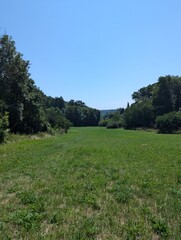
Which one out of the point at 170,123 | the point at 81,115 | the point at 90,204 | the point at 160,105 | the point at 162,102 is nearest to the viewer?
the point at 90,204

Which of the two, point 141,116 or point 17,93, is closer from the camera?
point 17,93

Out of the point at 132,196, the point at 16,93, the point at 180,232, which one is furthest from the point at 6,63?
the point at 180,232

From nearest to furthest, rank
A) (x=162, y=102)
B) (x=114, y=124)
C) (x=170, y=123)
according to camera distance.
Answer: (x=170, y=123), (x=162, y=102), (x=114, y=124)

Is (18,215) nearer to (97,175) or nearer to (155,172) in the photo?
(97,175)

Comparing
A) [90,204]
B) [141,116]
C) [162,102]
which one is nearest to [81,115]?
[141,116]

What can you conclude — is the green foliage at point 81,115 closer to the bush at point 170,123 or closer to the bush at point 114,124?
the bush at point 114,124

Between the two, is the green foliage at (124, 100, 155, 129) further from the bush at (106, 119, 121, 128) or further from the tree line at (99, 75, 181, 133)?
the bush at (106, 119, 121, 128)

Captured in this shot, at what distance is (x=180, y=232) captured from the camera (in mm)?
4121

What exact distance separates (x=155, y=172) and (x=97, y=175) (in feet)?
7.56

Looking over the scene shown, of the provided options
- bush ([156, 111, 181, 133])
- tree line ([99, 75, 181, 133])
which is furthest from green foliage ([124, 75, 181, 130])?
bush ([156, 111, 181, 133])

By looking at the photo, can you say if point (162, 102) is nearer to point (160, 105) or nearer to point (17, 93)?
point (160, 105)

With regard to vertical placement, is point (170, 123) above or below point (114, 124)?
above

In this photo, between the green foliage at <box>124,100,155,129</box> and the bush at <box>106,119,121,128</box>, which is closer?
the green foliage at <box>124,100,155,129</box>

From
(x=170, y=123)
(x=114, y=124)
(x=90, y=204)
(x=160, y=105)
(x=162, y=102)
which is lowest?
(x=90, y=204)
